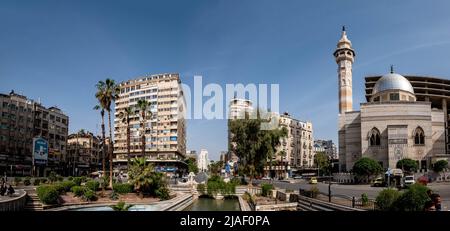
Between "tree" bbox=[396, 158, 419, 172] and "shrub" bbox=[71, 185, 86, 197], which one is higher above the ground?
"tree" bbox=[396, 158, 419, 172]

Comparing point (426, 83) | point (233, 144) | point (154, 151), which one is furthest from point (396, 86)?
point (154, 151)

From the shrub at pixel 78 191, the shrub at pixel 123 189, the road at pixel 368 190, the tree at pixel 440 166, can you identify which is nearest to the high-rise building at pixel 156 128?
the road at pixel 368 190

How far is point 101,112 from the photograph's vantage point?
47312 millimetres

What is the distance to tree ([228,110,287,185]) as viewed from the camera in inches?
1924

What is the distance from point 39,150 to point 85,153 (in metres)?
40.7

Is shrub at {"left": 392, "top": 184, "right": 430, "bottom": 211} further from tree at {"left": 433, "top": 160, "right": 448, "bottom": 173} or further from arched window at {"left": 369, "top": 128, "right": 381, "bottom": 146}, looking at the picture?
arched window at {"left": 369, "top": 128, "right": 381, "bottom": 146}

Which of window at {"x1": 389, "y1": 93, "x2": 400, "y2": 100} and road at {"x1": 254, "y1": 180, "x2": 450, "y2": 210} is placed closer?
road at {"x1": 254, "y1": 180, "x2": 450, "y2": 210}

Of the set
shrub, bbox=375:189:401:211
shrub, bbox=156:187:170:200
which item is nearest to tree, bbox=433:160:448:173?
shrub, bbox=156:187:170:200

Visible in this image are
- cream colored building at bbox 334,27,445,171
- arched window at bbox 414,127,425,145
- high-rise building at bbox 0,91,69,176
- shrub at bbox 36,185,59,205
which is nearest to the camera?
shrub at bbox 36,185,59,205

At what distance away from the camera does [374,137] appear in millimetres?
72750

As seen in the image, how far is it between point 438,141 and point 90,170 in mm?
92050

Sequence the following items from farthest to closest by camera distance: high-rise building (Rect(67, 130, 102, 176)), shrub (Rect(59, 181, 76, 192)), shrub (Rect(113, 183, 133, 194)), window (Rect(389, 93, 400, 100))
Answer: high-rise building (Rect(67, 130, 102, 176)) → window (Rect(389, 93, 400, 100)) → shrub (Rect(113, 183, 133, 194)) → shrub (Rect(59, 181, 76, 192))

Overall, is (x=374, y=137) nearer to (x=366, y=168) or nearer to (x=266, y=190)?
(x=366, y=168)
